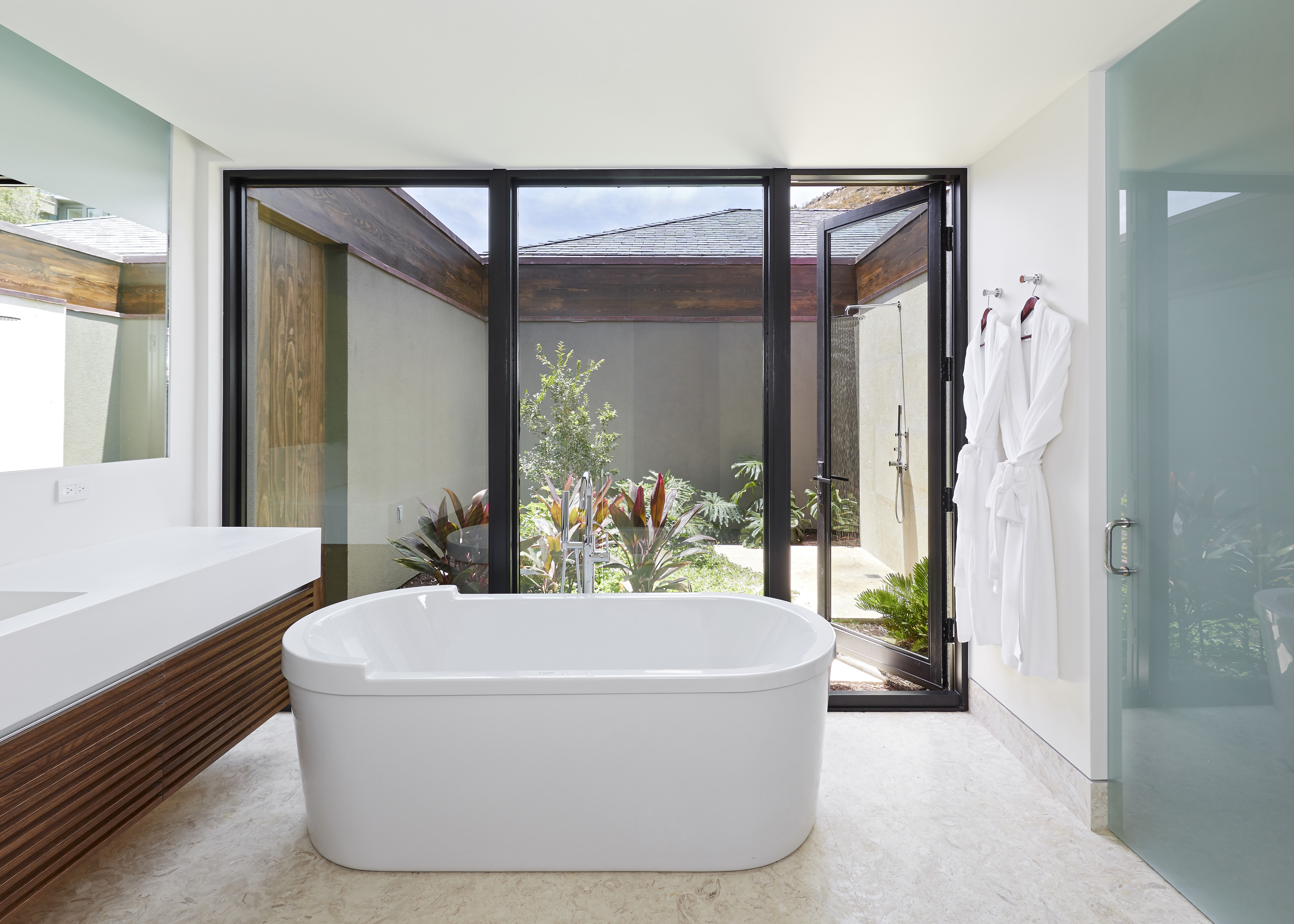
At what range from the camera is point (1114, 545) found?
2139 mm

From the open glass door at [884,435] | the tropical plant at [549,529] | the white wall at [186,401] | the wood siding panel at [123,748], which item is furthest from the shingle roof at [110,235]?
the open glass door at [884,435]

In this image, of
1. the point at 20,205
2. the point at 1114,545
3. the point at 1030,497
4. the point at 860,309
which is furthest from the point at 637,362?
the point at 20,205

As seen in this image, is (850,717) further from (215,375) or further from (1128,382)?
(215,375)

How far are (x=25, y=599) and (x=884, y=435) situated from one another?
10.2ft

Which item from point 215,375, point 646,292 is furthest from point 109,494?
point 646,292

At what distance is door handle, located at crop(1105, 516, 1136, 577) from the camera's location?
2082mm

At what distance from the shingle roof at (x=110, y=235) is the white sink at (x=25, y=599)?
3.63 ft

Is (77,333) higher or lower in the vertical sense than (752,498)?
higher

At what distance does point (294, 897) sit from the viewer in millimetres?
1875

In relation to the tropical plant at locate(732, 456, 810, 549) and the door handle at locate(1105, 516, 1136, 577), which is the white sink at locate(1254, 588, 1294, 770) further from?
the tropical plant at locate(732, 456, 810, 549)

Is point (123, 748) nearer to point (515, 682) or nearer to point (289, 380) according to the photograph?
point (515, 682)

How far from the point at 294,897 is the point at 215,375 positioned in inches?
84.2

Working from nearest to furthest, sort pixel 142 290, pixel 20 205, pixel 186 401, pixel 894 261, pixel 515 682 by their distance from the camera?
1. pixel 515 682
2. pixel 20 205
3. pixel 142 290
4. pixel 186 401
5. pixel 894 261

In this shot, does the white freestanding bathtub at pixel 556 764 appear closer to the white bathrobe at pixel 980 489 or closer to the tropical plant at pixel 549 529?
the white bathrobe at pixel 980 489
